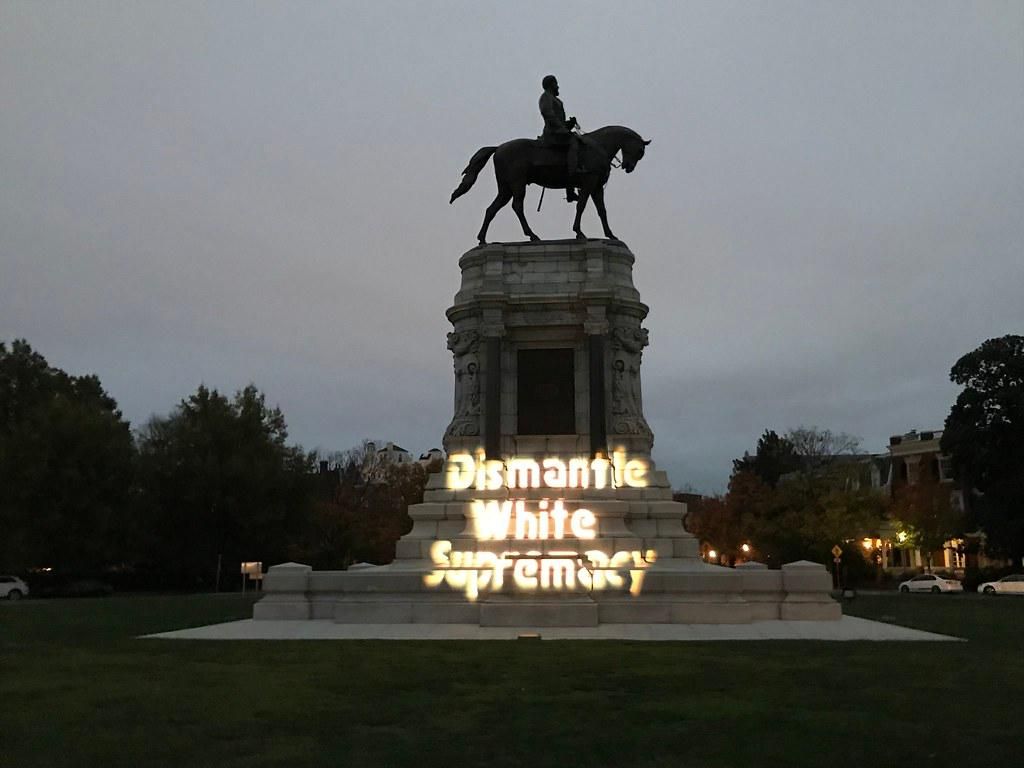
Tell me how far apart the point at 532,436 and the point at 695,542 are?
21.5 feet

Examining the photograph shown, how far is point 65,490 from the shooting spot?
59.4 meters

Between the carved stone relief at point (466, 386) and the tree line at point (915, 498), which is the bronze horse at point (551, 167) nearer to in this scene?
the carved stone relief at point (466, 386)

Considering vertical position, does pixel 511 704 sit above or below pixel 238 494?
below

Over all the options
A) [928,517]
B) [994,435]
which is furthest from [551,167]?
[928,517]

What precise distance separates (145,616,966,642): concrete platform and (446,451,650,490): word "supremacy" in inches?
268

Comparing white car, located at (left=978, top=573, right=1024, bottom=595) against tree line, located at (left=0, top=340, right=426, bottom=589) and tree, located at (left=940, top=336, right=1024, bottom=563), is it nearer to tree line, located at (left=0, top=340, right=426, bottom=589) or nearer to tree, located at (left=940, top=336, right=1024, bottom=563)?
tree, located at (left=940, top=336, right=1024, bottom=563)

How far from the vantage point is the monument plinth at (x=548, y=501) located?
2611 cm

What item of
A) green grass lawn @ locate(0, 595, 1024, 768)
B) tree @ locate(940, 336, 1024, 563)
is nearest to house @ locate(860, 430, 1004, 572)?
tree @ locate(940, 336, 1024, 563)

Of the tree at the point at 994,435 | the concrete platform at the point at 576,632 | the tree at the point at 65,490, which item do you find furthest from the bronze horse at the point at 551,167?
the tree at the point at 994,435

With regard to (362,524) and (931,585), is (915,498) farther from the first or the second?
(362,524)

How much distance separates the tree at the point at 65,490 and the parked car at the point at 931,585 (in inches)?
2017

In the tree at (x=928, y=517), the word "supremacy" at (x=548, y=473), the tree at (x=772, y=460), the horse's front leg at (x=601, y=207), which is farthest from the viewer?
the tree at (x=772, y=460)

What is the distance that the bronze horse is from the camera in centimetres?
3497

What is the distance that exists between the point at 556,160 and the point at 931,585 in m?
45.6
